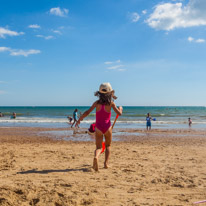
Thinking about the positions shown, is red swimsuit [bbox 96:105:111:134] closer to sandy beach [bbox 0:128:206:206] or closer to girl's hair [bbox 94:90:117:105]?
girl's hair [bbox 94:90:117:105]

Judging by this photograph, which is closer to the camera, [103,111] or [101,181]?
[101,181]

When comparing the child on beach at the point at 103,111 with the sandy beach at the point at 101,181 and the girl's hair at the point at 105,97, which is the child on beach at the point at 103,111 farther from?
the sandy beach at the point at 101,181

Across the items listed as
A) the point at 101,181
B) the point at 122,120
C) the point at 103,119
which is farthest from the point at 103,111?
the point at 122,120

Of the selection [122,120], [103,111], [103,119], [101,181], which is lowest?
[122,120]

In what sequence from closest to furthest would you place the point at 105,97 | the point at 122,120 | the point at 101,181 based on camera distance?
the point at 101,181 < the point at 105,97 < the point at 122,120

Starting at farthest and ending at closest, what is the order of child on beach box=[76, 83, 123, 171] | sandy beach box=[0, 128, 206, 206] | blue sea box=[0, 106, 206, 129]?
blue sea box=[0, 106, 206, 129] < child on beach box=[76, 83, 123, 171] < sandy beach box=[0, 128, 206, 206]

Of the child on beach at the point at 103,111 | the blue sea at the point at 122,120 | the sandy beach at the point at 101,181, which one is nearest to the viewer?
the sandy beach at the point at 101,181

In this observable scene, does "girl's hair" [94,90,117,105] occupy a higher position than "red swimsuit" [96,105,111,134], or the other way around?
"girl's hair" [94,90,117,105]

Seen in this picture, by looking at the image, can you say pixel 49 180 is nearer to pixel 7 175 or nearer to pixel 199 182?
pixel 7 175

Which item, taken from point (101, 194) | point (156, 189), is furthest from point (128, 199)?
point (156, 189)

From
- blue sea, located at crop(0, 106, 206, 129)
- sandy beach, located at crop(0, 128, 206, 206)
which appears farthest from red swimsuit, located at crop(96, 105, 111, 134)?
blue sea, located at crop(0, 106, 206, 129)

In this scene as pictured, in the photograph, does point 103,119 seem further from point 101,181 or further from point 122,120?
point 122,120

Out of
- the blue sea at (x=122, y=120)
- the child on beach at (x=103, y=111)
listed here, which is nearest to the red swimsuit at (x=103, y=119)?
the child on beach at (x=103, y=111)

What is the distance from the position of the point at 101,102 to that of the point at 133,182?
1735 millimetres
